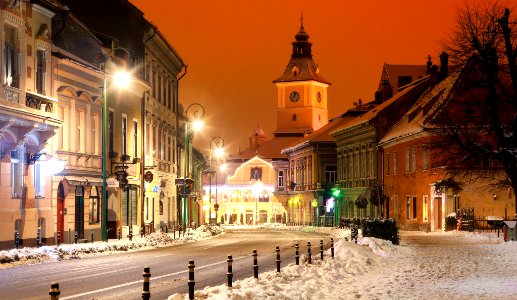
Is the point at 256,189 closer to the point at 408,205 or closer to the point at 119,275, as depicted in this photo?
the point at 408,205

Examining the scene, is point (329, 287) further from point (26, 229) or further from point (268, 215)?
point (268, 215)

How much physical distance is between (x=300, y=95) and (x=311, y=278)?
13762 cm

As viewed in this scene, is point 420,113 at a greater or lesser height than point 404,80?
lesser

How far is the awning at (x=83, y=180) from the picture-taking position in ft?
133

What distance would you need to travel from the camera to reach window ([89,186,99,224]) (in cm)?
4375

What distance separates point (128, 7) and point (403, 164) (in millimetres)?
26552

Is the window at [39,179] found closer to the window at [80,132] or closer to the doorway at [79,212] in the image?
the doorway at [79,212]

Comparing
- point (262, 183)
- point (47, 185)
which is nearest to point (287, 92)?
point (262, 183)

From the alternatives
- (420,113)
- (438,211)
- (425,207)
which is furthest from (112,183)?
(420,113)

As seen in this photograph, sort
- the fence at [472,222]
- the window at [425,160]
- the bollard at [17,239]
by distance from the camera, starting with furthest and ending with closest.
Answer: the window at [425,160] → the fence at [472,222] → the bollard at [17,239]

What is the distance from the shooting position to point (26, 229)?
1373 inches

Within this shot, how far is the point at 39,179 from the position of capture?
3694 centimetres

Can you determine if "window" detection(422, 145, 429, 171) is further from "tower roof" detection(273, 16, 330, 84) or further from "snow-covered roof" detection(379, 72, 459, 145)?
"tower roof" detection(273, 16, 330, 84)

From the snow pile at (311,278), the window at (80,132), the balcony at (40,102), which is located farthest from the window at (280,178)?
the balcony at (40,102)
